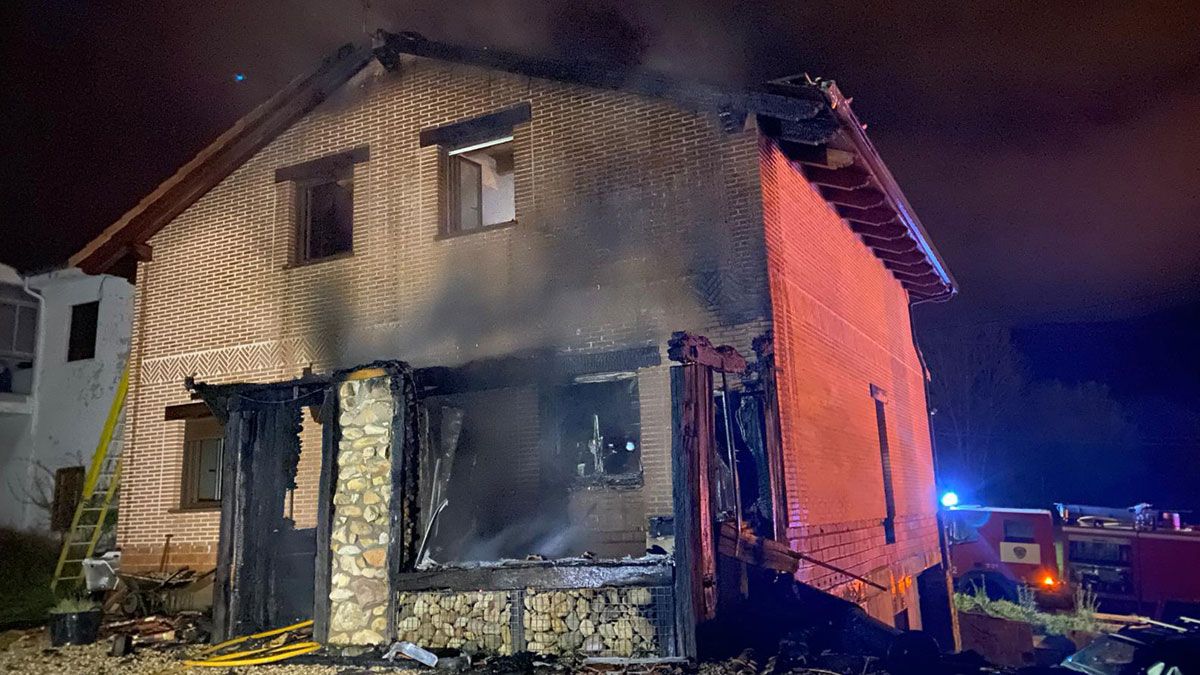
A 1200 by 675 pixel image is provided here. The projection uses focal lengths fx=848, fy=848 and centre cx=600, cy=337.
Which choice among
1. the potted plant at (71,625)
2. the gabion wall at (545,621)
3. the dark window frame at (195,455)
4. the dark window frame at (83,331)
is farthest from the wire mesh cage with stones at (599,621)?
the dark window frame at (83,331)

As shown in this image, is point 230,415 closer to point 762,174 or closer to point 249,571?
point 249,571

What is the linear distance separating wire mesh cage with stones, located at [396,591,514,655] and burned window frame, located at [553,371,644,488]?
87.7 inches

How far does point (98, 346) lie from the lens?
18562mm

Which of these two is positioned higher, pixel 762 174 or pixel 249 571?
pixel 762 174

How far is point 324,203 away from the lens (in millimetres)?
12766

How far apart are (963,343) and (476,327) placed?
32515mm

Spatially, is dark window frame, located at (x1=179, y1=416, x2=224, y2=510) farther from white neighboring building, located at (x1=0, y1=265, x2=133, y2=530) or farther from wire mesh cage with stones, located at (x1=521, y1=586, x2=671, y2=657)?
white neighboring building, located at (x1=0, y1=265, x2=133, y2=530)

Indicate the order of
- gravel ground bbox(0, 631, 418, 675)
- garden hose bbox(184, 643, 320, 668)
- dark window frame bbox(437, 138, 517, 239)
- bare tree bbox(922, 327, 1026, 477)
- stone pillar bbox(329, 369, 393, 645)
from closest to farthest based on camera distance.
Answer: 1. gravel ground bbox(0, 631, 418, 675)
2. garden hose bbox(184, 643, 320, 668)
3. stone pillar bbox(329, 369, 393, 645)
4. dark window frame bbox(437, 138, 517, 239)
5. bare tree bbox(922, 327, 1026, 477)

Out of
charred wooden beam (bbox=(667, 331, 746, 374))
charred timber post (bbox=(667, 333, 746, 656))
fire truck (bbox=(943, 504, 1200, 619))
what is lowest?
fire truck (bbox=(943, 504, 1200, 619))

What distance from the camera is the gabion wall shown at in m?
6.83

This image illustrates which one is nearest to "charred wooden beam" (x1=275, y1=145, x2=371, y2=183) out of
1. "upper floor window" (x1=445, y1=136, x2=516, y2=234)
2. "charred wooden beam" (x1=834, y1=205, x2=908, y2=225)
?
"upper floor window" (x1=445, y1=136, x2=516, y2=234)

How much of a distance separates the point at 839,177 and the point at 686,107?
2.32 m

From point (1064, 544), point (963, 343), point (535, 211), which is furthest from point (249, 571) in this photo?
point (963, 343)

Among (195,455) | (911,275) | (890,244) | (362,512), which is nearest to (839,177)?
(890,244)
